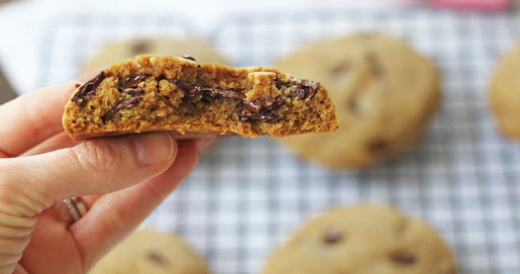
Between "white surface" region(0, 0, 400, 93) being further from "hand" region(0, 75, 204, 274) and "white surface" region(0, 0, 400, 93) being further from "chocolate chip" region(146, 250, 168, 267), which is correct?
"hand" region(0, 75, 204, 274)

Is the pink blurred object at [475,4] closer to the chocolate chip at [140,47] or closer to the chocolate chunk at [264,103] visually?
the chocolate chip at [140,47]

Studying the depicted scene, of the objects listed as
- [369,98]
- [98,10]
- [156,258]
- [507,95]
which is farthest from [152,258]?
[507,95]

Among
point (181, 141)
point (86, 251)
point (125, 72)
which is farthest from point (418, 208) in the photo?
point (125, 72)

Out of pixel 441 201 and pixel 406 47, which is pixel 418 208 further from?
pixel 406 47

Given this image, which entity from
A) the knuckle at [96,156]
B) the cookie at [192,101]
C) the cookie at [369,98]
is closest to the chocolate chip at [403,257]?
the cookie at [369,98]

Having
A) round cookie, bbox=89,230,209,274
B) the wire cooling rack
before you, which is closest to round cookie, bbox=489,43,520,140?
the wire cooling rack

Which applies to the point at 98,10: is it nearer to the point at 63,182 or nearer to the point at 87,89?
the point at 87,89
